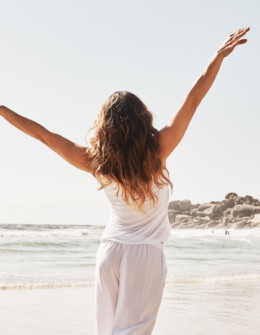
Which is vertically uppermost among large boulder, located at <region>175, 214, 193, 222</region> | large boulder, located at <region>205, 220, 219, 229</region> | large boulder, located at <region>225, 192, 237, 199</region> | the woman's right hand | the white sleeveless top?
large boulder, located at <region>225, 192, 237, 199</region>

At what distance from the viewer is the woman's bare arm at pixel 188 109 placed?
68.6 inches

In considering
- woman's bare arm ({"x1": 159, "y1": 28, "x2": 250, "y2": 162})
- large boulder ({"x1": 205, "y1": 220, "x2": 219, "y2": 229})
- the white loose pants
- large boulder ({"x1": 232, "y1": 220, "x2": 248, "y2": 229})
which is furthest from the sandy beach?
large boulder ({"x1": 205, "y1": 220, "x2": 219, "y2": 229})

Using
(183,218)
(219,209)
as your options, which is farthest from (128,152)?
(219,209)

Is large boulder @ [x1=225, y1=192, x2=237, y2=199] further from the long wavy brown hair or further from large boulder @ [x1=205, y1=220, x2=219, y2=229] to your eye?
the long wavy brown hair

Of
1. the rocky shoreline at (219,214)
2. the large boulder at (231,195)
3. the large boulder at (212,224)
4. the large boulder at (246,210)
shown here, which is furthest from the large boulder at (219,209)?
the large boulder at (231,195)

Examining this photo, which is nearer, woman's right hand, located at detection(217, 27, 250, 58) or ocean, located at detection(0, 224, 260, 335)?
woman's right hand, located at detection(217, 27, 250, 58)

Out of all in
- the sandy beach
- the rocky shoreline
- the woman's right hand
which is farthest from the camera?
the rocky shoreline

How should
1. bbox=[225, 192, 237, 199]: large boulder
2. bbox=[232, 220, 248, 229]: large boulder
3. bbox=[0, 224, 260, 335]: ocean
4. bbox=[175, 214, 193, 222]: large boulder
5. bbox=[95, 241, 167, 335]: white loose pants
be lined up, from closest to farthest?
bbox=[95, 241, 167, 335]: white loose pants → bbox=[0, 224, 260, 335]: ocean → bbox=[232, 220, 248, 229]: large boulder → bbox=[175, 214, 193, 222]: large boulder → bbox=[225, 192, 237, 199]: large boulder

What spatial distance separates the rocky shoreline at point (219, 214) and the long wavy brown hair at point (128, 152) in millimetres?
49709

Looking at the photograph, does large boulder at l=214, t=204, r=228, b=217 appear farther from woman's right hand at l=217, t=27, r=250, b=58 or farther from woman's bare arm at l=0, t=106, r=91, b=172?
woman's bare arm at l=0, t=106, r=91, b=172

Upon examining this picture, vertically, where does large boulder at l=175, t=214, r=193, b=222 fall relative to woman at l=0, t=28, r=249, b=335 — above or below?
below

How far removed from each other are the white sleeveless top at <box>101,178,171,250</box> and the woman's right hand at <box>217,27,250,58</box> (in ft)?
2.31

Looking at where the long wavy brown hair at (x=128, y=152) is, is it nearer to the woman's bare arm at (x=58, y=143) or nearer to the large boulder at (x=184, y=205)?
the woman's bare arm at (x=58, y=143)

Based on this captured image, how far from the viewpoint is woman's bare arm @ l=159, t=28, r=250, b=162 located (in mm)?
1742
